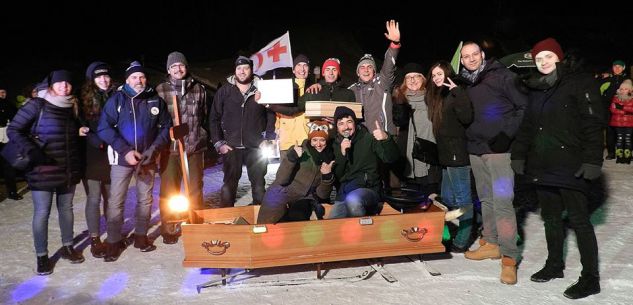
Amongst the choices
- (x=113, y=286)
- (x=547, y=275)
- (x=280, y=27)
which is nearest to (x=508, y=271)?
(x=547, y=275)

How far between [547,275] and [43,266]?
4.75 meters

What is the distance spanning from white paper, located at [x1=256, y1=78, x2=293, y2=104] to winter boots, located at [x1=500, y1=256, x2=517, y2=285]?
9.22 ft

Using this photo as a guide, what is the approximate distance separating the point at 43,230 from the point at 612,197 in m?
7.83

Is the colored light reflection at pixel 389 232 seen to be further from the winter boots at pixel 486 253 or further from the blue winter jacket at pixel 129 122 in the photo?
the blue winter jacket at pixel 129 122

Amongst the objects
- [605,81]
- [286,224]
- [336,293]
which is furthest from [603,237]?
[605,81]

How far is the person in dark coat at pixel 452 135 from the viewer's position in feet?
14.7

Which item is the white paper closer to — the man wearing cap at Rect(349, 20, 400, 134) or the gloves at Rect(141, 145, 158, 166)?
the man wearing cap at Rect(349, 20, 400, 134)

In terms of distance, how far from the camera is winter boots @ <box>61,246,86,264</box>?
4605mm

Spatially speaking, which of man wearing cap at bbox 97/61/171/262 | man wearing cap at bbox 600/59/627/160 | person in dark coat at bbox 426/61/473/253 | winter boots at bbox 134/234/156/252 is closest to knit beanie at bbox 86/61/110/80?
man wearing cap at bbox 97/61/171/262

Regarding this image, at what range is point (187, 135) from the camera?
5094mm

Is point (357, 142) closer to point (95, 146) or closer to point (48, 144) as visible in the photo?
point (95, 146)

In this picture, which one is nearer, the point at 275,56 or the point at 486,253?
the point at 486,253

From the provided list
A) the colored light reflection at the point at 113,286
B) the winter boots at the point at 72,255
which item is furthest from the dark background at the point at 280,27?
the colored light reflection at the point at 113,286

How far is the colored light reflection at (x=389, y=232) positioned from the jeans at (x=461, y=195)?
36.6 inches
